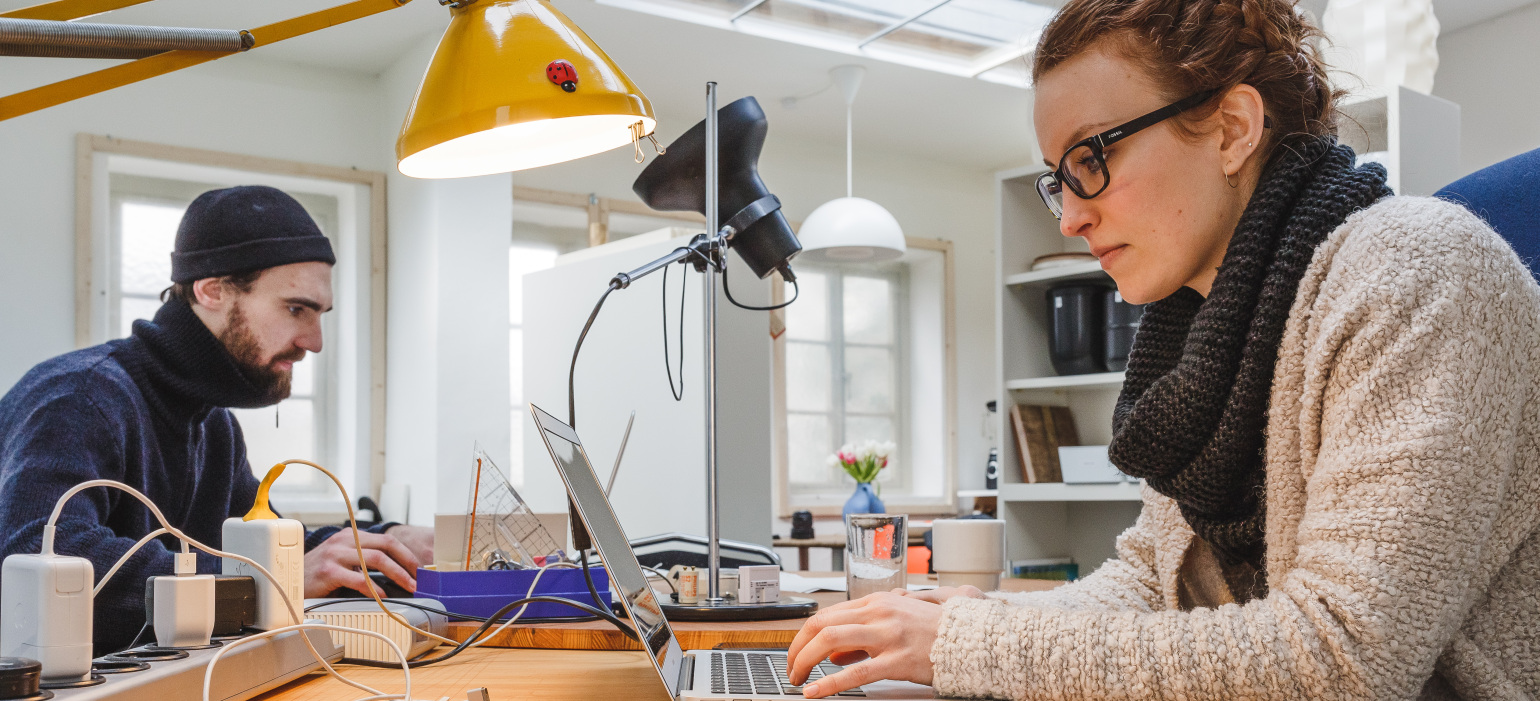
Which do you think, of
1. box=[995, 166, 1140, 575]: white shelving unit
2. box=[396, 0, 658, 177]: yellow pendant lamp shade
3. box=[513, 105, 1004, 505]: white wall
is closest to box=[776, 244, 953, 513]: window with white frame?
box=[513, 105, 1004, 505]: white wall

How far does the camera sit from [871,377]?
21.0 ft

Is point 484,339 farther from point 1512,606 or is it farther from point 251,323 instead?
point 1512,606

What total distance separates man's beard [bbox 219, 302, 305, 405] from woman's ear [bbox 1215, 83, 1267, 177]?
5.10 ft

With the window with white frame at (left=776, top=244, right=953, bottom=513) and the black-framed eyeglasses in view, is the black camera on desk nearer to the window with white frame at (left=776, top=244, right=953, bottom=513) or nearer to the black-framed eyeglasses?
the black-framed eyeglasses

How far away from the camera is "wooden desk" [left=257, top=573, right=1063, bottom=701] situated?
91 cm

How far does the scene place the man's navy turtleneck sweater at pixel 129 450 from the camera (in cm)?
136

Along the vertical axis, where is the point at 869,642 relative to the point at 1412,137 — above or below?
below

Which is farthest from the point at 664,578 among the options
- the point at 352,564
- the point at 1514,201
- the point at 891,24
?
the point at 891,24

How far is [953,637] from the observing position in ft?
2.51

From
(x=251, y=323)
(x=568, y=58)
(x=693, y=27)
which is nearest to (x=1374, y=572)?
(x=568, y=58)

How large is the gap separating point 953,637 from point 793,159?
5.27 meters

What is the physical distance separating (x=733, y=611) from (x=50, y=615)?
681 millimetres

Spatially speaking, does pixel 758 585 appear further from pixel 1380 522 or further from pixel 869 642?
pixel 1380 522

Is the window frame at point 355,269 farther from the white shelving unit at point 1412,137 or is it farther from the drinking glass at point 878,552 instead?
the white shelving unit at point 1412,137
